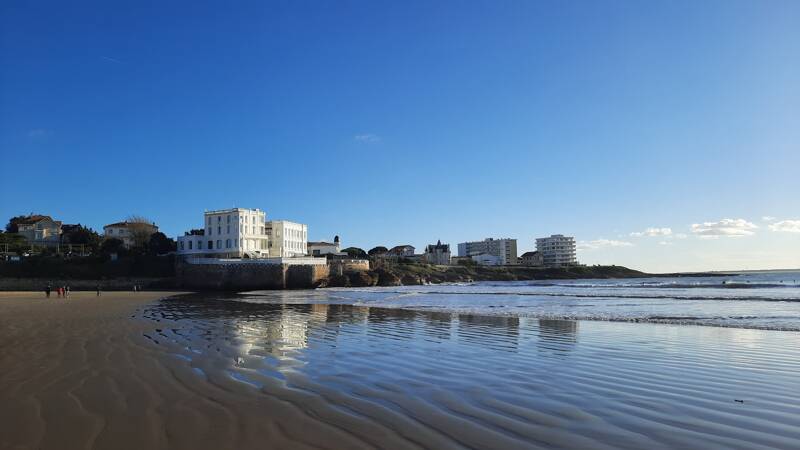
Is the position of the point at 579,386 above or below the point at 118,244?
below

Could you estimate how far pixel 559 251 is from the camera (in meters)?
168

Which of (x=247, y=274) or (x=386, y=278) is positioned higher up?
(x=247, y=274)

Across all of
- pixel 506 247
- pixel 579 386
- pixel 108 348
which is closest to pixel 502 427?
pixel 579 386

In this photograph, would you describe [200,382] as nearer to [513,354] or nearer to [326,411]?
[326,411]

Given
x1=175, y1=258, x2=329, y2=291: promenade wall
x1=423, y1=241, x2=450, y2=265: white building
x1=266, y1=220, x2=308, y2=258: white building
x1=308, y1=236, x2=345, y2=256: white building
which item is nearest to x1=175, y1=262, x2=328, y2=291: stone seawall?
x1=175, y1=258, x2=329, y2=291: promenade wall

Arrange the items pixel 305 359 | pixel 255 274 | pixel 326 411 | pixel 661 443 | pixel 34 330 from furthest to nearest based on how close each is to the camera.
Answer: pixel 255 274
pixel 34 330
pixel 305 359
pixel 326 411
pixel 661 443

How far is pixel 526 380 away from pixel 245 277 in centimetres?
5928

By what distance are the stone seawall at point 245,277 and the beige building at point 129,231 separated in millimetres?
36660

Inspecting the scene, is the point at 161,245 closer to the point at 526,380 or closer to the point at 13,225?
the point at 13,225

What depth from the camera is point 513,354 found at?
31.6 ft

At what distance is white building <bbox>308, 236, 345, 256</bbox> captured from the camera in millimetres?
114488

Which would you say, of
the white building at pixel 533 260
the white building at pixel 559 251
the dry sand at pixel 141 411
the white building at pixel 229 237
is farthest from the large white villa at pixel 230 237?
the white building at pixel 559 251

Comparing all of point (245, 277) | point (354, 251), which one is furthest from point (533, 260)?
point (245, 277)

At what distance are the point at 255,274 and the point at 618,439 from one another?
61227 mm
